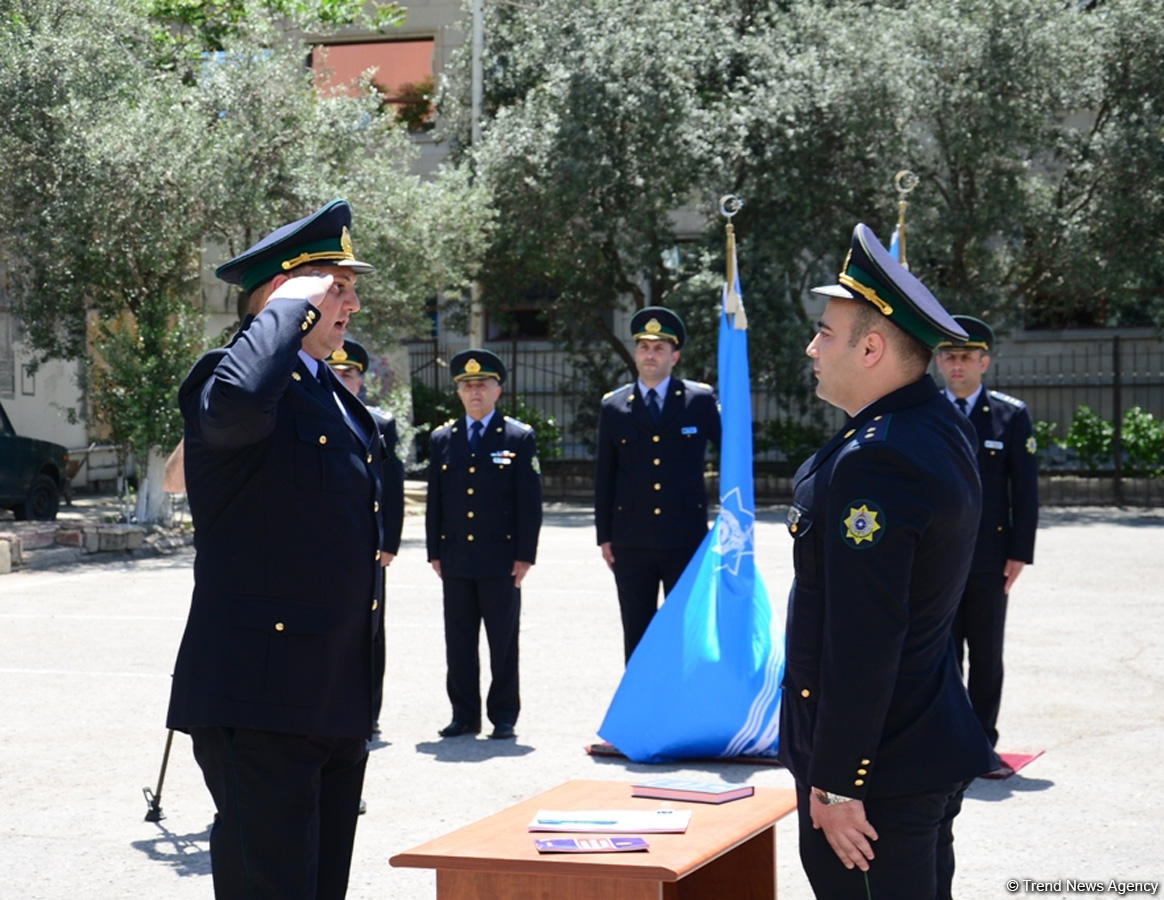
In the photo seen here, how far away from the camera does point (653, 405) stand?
8461 mm

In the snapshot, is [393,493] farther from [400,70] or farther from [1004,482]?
[400,70]

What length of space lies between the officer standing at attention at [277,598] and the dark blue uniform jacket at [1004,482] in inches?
172

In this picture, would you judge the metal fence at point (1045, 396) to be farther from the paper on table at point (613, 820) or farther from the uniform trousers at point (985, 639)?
Answer: the paper on table at point (613, 820)

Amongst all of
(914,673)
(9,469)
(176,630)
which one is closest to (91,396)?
(9,469)

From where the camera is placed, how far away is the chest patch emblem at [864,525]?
3.08 metres

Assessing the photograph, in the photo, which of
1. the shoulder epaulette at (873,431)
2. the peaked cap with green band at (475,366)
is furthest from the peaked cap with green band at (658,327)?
the shoulder epaulette at (873,431)

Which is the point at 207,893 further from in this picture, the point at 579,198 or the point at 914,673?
the point at 579,198

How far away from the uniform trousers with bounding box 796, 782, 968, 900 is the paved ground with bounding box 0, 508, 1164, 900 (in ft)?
7.41

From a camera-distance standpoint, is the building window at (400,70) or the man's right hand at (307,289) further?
the building window at (400,70)

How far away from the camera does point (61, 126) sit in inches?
655

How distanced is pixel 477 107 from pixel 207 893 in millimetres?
22045

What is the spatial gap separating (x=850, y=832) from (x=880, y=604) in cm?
49

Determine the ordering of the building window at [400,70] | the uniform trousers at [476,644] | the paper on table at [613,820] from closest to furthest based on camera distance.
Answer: the paper on table at [613,820] < the uniform trousers at [476,644] < the building window at [400,70]

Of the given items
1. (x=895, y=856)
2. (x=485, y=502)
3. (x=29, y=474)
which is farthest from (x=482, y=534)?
(x=29, y=474)
